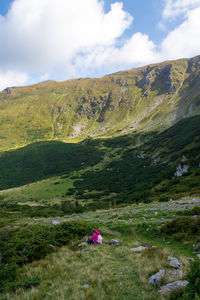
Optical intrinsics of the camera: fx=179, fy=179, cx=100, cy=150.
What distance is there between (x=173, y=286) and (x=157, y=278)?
2.91 ft

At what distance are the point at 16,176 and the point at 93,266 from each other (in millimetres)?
206549

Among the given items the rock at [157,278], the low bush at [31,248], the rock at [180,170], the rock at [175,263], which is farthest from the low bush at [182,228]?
the rock at [180,170]

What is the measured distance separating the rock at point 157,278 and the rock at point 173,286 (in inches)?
18.9

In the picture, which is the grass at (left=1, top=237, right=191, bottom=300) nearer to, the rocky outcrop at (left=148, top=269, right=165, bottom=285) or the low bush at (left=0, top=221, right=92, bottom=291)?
the rocky outcrop at (left=148, top=269, right=165, bottom=285)

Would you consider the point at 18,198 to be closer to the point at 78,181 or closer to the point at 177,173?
the point at 78,181

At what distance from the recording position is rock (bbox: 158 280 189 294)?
6020 mm

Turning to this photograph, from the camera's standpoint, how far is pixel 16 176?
636ft

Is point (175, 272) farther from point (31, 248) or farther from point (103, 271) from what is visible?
point (31, 248)

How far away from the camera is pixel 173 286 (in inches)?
242

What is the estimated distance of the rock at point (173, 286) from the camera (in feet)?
19.7

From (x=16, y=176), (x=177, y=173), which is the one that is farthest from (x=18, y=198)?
(x=177, y=173)

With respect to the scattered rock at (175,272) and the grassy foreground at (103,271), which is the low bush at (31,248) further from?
the scattered rock at (175,272)

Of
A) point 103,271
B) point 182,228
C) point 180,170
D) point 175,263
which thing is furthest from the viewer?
point 180,170

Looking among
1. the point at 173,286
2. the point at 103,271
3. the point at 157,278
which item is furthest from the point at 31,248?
the point at 173,286
